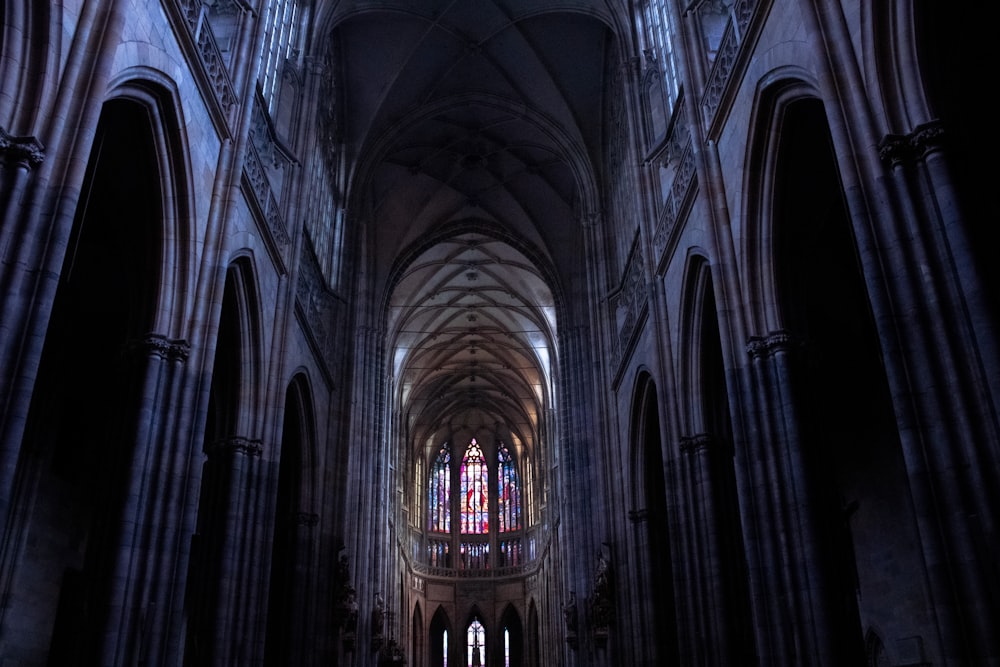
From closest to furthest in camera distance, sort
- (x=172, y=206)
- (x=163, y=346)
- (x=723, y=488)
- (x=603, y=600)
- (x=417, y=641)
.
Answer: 1. (x=163, y=346)
2. (x=172, y=206)
3. (x=723, y=488)
4. (x=603, y=600)
5. (x=417, y=641)

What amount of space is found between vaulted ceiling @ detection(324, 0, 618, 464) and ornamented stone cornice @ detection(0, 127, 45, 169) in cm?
1375

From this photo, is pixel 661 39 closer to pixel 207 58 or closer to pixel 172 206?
pixel 207 58

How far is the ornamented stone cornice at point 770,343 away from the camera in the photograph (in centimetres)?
1039

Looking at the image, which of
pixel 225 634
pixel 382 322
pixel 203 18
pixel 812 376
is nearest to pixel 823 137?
pixel 812 376

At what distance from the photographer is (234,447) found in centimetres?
1394

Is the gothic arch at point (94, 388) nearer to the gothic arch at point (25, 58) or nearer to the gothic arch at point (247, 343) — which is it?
the gothic arch at point (247, 343)

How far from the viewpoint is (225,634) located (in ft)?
42.3

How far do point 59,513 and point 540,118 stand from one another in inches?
664

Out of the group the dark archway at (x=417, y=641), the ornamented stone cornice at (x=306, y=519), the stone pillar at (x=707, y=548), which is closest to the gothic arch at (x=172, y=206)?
the stone pillar at (x=707, y=548)

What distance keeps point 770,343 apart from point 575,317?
18147mm

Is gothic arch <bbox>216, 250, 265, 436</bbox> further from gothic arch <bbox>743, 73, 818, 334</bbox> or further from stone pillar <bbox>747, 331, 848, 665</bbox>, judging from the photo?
stone pillar <bbox>747, 331, 848, 665</bbox>

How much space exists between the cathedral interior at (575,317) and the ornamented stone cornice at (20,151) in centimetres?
3

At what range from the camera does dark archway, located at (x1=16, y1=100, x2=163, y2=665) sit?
9.84m

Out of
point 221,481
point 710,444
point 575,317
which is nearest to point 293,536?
point 221,481
